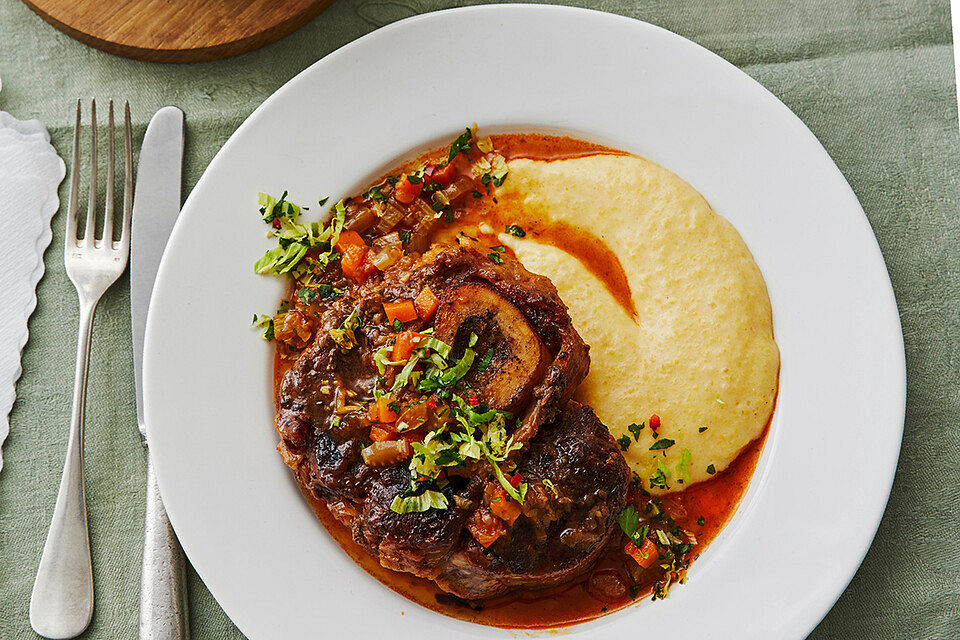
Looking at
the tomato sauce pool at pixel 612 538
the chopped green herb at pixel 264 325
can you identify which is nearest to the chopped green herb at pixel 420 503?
the tomato sauce pool at pixel 612 538

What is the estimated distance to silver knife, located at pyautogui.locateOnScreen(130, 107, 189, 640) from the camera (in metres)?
5.19

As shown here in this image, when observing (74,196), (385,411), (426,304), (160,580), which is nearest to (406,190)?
(426,304)

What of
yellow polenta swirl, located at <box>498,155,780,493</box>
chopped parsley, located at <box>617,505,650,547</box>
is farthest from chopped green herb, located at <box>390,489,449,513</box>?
yellow polenta swirl, located at <box>498,155,780,493</box>

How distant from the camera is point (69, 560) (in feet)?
17.6

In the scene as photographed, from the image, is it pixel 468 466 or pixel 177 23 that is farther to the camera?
pixel 177 23

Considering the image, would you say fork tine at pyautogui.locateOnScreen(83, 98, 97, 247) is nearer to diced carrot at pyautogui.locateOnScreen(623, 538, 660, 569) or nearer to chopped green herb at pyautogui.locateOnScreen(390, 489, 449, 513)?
chopped green herb at pyautogui.locateOnScreen(390, 489, 449, 513)

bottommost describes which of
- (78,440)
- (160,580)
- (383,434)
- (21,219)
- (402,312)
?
(160,580)

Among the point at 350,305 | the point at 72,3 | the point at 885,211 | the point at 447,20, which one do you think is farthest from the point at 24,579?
the point at 885,211

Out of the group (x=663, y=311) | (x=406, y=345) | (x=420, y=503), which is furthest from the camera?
(x=663, y=311)

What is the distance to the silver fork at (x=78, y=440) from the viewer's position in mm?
5301

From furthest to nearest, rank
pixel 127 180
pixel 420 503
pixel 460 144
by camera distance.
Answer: pixel 127 180
pixel 460 144
pixel 420 503

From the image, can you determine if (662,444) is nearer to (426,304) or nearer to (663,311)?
(663,311)

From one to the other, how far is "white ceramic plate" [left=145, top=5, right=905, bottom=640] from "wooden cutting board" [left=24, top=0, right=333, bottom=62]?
778 mm

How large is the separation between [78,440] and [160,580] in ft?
3.68
